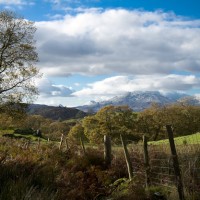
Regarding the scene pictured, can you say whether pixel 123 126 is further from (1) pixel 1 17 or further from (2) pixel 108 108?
(1) pixel 1 17

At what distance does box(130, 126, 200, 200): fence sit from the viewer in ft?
33.0

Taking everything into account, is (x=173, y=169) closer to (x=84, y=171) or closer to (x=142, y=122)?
(x=84, y=171)

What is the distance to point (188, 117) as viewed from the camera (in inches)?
2800

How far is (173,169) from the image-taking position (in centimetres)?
1270

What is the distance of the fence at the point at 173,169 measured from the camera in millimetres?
10055

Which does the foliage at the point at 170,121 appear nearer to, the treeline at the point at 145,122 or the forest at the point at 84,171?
the treeline at the point at 145,122

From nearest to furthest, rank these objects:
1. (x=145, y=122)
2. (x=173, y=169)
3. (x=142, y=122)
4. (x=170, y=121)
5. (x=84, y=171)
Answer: (x=173, y=169) → (x=84, y=171) → (x=170, y=121) → (x=145, y=122) → (x=142, y=122)

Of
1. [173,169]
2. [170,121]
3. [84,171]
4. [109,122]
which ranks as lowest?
[84,171]

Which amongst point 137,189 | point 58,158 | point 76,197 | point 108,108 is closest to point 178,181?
point 137,189

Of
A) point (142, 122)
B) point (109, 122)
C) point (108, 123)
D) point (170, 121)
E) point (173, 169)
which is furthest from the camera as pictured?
point (109, 122)

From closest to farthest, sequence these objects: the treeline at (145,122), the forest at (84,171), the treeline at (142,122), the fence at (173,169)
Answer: the forest at (84,171) < the fence at (173,169) < the treeline at (142,122) < the treeline at (145,122)

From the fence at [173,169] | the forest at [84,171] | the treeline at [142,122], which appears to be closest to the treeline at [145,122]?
the treeline at [142,122]

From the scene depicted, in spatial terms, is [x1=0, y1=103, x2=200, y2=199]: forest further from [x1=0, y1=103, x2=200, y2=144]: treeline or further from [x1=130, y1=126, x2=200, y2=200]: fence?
[x1=0, y1=103, x2=200, y2=144]: treeline

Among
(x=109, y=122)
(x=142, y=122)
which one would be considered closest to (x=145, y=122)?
(x=142, y=122)
